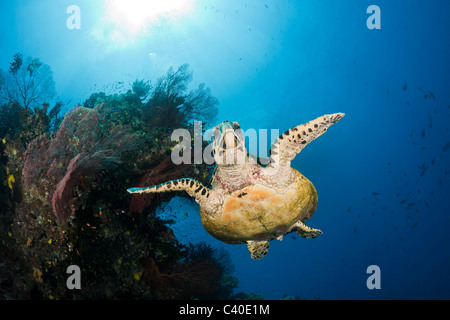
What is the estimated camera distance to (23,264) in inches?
159

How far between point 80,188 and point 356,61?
4578 centimetres

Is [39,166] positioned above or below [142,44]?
below

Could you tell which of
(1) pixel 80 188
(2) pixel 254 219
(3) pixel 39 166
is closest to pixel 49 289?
(1) pixel 80 188

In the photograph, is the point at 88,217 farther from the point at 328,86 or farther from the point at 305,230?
the point at 328,86

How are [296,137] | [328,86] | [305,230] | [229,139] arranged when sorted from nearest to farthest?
1. [229,139]
2. [296,137]
3. [305,230]
4. [328,86]

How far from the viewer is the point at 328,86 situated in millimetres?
40062

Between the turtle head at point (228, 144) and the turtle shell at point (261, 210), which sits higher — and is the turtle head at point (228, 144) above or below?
above

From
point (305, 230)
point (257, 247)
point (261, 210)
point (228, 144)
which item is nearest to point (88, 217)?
point (228, 144)

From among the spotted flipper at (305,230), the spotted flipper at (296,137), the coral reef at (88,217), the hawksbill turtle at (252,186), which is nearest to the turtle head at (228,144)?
the hawksbill turtle at (252,186)

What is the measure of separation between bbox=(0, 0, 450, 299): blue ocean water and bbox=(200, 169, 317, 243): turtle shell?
2163 centimetres

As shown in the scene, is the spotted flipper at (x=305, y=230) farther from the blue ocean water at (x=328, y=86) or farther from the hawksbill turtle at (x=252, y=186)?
the blue ocean water at (x=328, y=86)

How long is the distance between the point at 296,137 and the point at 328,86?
43.2m

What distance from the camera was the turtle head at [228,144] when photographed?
9.88 ft

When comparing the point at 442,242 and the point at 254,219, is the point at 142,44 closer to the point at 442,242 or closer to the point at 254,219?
the point at 254,219
